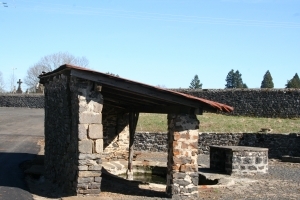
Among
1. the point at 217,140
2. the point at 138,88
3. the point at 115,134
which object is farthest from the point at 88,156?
the point at 217,140

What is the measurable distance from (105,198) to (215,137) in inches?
518

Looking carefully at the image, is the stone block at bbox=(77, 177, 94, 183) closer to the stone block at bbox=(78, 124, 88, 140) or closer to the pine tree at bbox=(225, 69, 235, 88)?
the stone block at bbox=(78, 124, 88, 140)

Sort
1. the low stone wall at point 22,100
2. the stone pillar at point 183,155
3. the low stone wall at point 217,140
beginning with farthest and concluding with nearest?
the low stone wall at point 22,100
the low stone wall at point 217,140
the stone pillar at point 183,155

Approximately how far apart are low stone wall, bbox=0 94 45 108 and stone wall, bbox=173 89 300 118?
69.9 feet

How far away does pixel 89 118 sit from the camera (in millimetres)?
9875

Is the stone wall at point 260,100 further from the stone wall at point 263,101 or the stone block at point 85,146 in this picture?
the stone block at point 85,146

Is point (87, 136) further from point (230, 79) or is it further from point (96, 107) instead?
point (230, 79)

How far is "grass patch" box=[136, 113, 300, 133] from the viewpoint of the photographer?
2505 centimetres

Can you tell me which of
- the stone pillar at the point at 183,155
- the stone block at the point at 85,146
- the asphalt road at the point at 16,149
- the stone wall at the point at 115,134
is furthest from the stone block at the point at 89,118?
the stone wall at the point at 115,134

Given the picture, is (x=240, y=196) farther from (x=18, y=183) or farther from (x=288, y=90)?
(x=288, y=90)

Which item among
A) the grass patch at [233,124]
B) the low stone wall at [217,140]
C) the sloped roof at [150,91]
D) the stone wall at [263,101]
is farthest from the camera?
the stone wall at [263,101]

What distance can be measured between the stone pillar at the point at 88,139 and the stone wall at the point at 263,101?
2278cm

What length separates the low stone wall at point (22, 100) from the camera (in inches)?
1820

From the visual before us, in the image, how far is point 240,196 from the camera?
1128 cm
